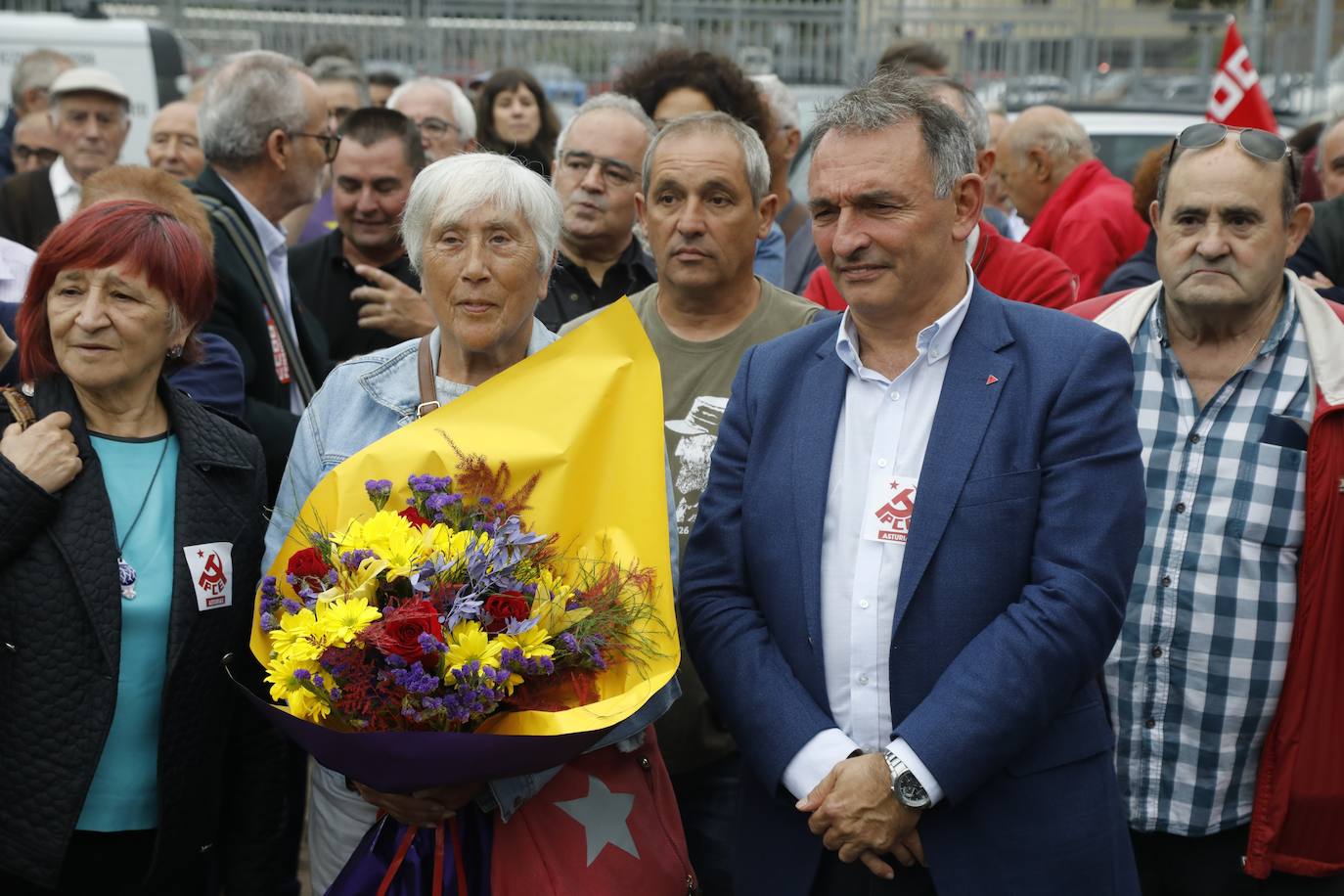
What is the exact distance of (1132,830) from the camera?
3623 mm

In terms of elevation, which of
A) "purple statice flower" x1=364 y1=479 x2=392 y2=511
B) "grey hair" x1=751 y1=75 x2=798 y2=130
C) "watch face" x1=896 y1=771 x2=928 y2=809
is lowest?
"watch face" x1=896 y1=771 x2=928 y2=809

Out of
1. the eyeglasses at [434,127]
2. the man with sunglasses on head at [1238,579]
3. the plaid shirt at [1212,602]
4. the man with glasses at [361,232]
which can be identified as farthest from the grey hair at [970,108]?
the eyeglasses at [434,127]

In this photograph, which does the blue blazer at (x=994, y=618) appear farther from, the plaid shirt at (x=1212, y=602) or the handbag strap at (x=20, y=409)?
the handbag strap at (x=20, y=409)

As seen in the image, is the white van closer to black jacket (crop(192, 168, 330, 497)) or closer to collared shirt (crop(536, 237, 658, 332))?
black jacket (crop(192, 168, 330, 497))

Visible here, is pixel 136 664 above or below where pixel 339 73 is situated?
below

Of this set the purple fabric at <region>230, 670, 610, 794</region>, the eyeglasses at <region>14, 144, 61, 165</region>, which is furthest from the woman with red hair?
the eyeglasses at <region>14, 144, 61, 165</region>

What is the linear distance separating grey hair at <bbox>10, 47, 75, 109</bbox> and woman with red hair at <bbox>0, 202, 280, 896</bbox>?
23.4 ft

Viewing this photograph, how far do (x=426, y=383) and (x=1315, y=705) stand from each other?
2.18 metres

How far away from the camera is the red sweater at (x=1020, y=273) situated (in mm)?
4570

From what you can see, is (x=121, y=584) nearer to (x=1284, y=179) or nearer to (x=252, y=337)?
(x=252, y=337)

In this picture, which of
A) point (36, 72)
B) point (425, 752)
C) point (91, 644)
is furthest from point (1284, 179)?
point (36, 72)

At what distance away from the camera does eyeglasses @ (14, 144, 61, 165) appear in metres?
8.77

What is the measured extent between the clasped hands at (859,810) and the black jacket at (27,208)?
17.7 feet

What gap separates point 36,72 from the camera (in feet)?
31.6
